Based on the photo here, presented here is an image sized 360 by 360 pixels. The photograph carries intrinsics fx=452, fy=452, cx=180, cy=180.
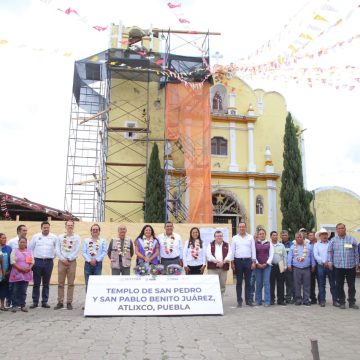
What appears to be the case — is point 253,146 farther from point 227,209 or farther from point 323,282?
point 323,282

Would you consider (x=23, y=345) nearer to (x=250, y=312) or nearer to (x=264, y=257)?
(x=250, y=312)

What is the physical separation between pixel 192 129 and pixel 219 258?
1341 centimetres

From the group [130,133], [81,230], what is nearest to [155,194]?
[130,133]

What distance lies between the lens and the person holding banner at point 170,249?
9195 millimetres

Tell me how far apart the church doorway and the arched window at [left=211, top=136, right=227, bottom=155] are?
2188 millimetres

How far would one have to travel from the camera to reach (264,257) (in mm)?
9570

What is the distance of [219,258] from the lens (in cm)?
931

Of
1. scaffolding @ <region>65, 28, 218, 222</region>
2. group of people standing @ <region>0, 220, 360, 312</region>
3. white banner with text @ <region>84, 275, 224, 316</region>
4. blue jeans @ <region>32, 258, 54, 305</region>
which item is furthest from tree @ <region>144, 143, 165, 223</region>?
white banner with text @ <region>84, 275, 224, 316</region>

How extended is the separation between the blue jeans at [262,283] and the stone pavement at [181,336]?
1.00 m

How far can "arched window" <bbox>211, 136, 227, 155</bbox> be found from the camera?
24375mm

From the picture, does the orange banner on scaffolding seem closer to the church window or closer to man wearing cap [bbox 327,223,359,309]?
the church window

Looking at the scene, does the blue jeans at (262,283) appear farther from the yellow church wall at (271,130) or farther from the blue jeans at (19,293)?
the yellow church wall at (271,130)

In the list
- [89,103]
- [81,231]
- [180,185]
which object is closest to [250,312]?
[81,231]

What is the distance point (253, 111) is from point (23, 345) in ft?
69.7
